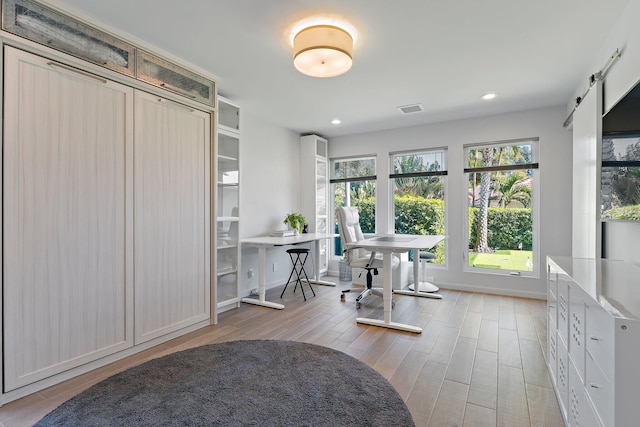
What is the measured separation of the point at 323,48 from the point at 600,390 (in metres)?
2.35

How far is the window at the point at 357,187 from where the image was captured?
5.51m

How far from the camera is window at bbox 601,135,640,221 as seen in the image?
174 cm

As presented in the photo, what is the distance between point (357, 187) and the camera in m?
5.66

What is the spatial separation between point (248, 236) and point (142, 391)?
261 centimetres

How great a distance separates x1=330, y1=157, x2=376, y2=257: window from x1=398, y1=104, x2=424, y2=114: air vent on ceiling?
4.15 ft

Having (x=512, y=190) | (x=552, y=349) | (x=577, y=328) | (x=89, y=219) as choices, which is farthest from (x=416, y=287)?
(x=89, y=219)

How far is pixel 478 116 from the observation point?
452 cm

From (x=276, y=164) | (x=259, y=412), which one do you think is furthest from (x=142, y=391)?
(x=276, y=164)

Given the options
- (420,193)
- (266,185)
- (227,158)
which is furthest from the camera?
(420,193)

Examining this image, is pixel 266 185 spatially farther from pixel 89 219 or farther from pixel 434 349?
pixel 434 349

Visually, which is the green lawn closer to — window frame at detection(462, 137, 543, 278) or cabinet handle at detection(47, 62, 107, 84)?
window frame at detection(462, 137, 543, 278)

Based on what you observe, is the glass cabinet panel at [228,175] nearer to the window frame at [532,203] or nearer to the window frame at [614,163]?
the window frame at [532,203]

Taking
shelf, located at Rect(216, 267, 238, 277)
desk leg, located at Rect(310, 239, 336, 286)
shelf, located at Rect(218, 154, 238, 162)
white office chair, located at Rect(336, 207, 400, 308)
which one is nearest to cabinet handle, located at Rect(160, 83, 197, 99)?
shelf, located at Rect(218, 154, 238, 162)

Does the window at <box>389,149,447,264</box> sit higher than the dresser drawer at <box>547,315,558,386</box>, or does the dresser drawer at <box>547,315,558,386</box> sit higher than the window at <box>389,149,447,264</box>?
the window at <box>389,149,447,264</box>
